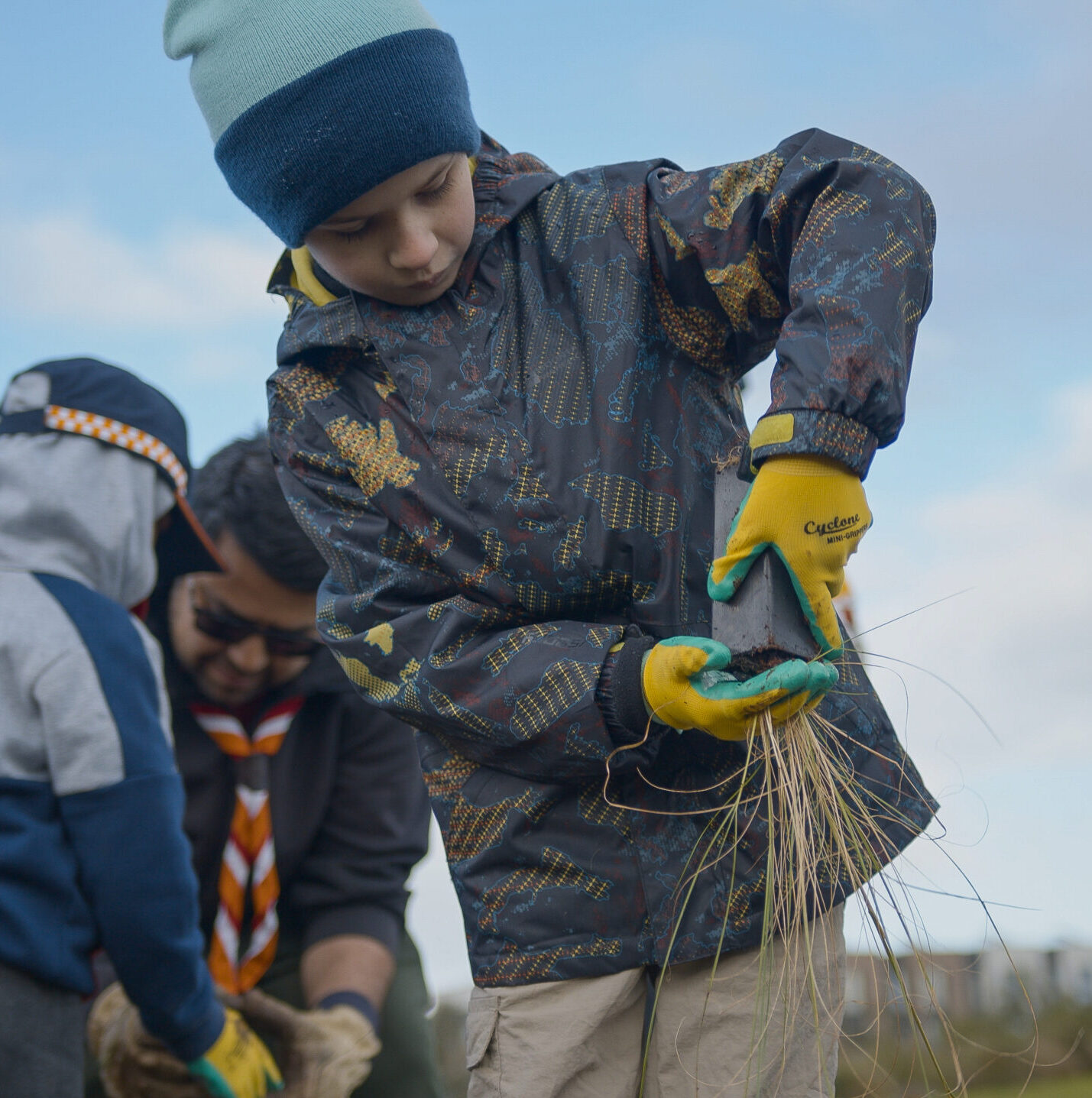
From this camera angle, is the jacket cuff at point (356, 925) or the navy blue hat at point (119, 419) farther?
the jacket cuff at point (356, 925)

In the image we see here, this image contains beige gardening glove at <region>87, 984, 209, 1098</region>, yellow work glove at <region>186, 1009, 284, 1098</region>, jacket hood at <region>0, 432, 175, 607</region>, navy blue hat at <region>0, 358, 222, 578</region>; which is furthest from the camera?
beige gardening glove at <region>87, 984, 209, 1098</region>

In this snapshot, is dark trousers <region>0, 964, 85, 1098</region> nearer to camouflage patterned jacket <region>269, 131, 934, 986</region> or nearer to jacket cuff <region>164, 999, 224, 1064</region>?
jacket cuff <region>164, 999, 224, 1064</region>

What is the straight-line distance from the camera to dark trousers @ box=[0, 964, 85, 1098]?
Answer: 190 cm

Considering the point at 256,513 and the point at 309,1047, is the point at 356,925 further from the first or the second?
the point at 256,513

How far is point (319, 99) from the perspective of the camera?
1.50 meters

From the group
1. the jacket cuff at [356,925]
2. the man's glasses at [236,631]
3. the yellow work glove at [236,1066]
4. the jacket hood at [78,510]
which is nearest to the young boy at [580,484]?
the jacket hood at [78,510]

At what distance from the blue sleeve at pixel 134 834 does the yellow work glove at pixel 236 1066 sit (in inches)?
10.9

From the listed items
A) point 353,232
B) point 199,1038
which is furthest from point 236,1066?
point 353,232

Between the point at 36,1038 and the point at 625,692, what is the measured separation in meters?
1.26

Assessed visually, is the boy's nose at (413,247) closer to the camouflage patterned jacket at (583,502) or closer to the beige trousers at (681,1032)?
the camouflage patterned jacket at (583,502)

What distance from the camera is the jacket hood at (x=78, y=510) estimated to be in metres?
2.17

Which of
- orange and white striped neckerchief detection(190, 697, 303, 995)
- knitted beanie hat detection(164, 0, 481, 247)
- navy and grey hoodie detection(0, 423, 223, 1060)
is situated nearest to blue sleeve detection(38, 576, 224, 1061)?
navy and grey hoodie detection(0, 423, 223, 1060)

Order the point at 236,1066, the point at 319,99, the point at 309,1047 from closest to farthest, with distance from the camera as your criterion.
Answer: the point at 319,99, the point at 236,1066, the point at 309,1047

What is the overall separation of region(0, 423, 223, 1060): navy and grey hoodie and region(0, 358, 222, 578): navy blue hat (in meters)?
0.04
